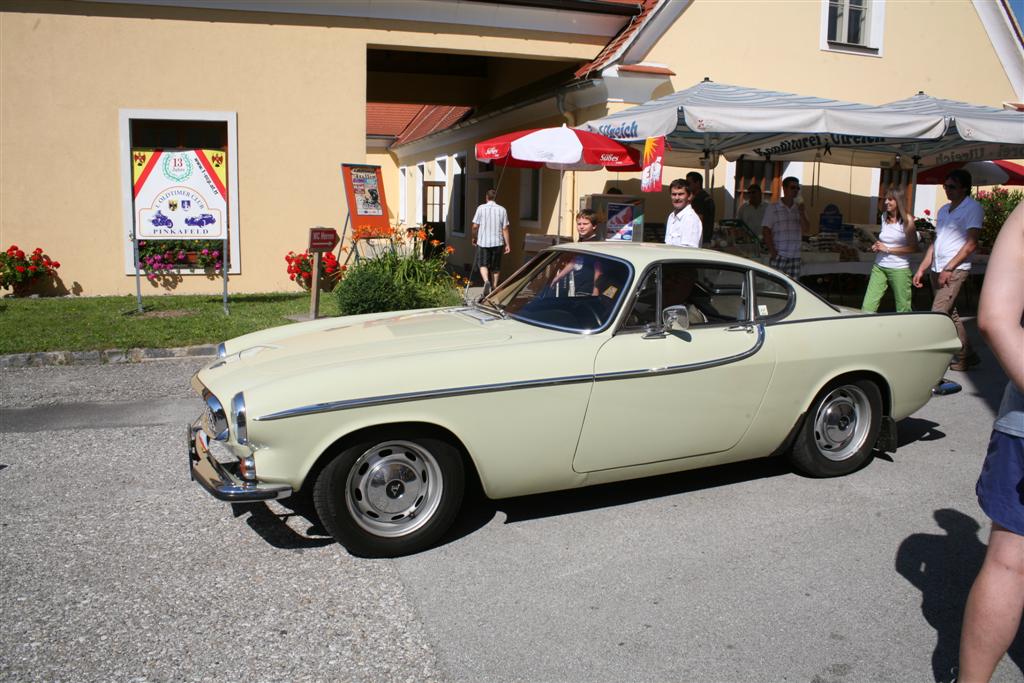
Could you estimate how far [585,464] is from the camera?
4176 millimetres

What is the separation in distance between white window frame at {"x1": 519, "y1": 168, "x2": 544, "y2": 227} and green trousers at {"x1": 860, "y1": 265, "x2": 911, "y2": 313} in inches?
303

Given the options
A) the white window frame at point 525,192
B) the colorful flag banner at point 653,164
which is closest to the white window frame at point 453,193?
the white window frame at point 525,192

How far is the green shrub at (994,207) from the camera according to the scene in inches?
610

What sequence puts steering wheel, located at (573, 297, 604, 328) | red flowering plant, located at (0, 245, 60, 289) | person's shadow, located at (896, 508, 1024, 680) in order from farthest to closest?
1. red flowering plant, located at (0, 245, 60, 289)
2. steering wheel, located at (573, 297, 604, 328)
3. person's shadow, located at (896, 508, 1024, 680)

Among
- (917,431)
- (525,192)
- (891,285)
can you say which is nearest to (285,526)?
(917,431)

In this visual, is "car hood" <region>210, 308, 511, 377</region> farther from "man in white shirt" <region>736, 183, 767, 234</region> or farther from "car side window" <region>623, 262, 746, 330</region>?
"man in white shirt" <region>736, 183, 767, 234</region>

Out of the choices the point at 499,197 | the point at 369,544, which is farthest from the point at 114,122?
the point at 369,544

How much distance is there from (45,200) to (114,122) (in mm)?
1443

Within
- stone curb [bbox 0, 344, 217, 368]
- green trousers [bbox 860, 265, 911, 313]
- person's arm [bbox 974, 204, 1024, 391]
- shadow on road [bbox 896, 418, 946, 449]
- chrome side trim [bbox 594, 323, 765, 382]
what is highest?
person's arm [bbox 974, 204, 1024, 391]

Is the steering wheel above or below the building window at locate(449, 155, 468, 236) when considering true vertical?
below

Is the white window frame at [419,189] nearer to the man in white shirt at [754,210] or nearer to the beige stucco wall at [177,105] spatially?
the beige stucco wall at [177,105]

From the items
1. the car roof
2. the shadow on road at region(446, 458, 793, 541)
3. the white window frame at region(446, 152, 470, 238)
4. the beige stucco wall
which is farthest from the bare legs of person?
the white window frame at region(446, 152, 470, 238)

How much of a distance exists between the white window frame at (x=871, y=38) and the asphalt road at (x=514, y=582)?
11.3 meters

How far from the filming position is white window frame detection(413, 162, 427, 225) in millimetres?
24188
